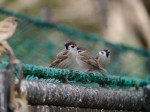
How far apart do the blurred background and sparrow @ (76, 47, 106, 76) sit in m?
2.88

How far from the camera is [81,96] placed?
5297 mm

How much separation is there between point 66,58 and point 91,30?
13029 millimetres

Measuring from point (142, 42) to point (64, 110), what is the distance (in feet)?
37.4

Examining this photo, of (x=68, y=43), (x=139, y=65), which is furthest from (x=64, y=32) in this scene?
(x=68, y=43)

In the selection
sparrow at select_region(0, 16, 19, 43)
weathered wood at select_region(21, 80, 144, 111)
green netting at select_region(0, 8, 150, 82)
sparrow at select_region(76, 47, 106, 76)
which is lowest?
weathered wood at select_region(21, 80, 144, 111)

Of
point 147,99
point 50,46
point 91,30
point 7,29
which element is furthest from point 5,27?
point 91,30

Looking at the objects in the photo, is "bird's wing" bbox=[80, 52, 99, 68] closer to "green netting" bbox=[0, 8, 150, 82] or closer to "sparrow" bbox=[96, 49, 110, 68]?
"sparrow" bbox=[96, 49, 110, 68]

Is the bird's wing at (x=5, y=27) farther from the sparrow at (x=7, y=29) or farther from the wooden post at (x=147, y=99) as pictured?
the wooden post at (x=147, y=99)

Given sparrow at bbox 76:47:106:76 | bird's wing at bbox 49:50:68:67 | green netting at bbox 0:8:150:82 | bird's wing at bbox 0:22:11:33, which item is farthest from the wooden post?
green netting at bbox 0:8:150:82

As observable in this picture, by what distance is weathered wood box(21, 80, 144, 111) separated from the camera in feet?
15.3

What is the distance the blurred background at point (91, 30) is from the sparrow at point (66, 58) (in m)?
2.75

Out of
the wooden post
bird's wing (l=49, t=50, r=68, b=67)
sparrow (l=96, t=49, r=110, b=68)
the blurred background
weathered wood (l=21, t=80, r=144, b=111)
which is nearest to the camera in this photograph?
weathered wood (l=21, t=80, r=144, b=111)

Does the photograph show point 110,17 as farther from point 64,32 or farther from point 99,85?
point 99,85

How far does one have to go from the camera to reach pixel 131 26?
16844 millimetres
